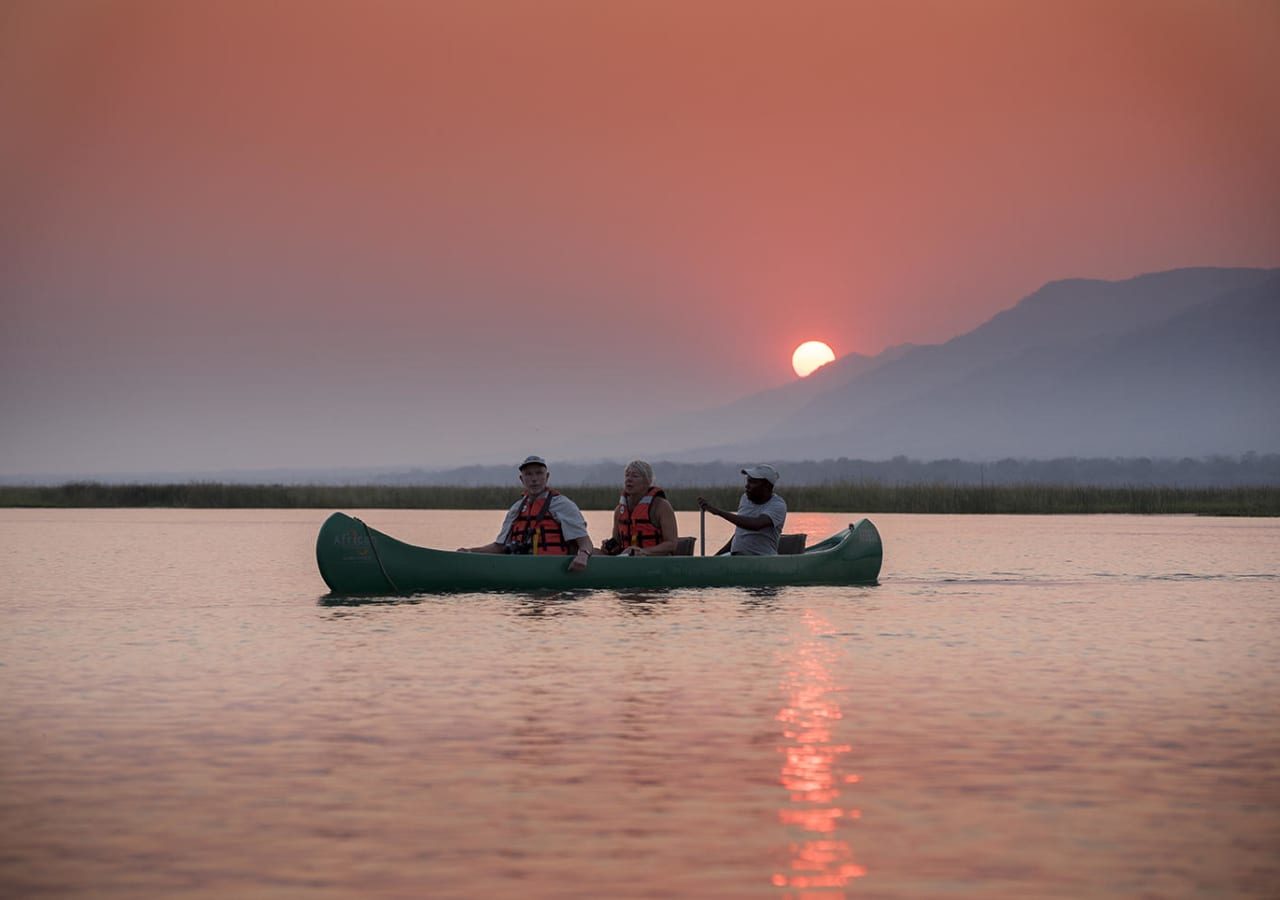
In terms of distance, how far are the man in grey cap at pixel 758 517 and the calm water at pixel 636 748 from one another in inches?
38.9

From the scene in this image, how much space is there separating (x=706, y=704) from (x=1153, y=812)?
403 cm

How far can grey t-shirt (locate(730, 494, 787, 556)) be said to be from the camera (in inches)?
835

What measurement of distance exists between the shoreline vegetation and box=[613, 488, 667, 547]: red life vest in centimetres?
3368

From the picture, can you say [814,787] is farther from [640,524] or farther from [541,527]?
[640,524]

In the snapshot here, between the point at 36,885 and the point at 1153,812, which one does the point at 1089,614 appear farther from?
the point at 36,885

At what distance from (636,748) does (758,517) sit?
11324 mm

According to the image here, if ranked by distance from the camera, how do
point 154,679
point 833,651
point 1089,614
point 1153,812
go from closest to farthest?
point 1153,812, point 154,679, point 833,651, point 1089,614

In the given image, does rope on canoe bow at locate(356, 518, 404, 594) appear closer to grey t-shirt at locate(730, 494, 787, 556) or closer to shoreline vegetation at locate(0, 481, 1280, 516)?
grey t-shirt at locate(730, 494, 787, 556)

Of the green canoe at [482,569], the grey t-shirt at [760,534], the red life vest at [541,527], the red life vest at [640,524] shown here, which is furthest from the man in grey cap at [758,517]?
the red life vest at [541,527]

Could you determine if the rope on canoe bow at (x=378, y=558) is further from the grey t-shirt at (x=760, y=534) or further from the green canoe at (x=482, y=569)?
the grey t-shirt at (x=760, y=534)

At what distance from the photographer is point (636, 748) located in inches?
391

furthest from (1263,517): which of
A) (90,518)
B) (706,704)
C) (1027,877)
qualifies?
(1027,877)

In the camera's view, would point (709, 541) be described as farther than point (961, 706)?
Yes

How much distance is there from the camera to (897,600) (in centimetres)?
2123
